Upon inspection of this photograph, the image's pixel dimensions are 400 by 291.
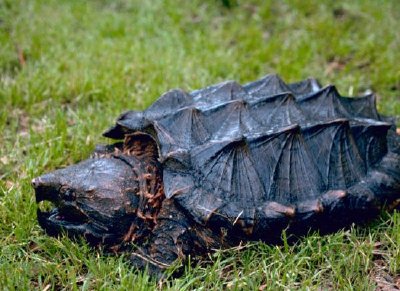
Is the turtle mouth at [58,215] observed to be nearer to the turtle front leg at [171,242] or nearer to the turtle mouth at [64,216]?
the turtle mouth at [64,216]

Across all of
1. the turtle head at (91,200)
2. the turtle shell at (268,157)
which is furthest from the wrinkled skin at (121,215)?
the turtle shell at (268,157)

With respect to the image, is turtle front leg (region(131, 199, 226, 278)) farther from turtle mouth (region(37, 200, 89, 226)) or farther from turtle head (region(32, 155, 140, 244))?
turtle mouth (region(37, 200, 89, 226))

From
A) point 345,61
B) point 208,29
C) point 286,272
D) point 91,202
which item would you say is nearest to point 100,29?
point 208,29

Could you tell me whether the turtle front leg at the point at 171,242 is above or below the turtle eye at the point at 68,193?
below

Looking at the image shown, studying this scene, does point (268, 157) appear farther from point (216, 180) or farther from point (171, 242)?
point (171, 242)

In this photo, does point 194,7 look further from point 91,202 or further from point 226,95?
point 91,202

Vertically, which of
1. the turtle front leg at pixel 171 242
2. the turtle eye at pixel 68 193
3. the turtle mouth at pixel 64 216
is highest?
the turtle eye at pixel 68 193

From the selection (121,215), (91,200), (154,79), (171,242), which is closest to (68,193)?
(91,200)

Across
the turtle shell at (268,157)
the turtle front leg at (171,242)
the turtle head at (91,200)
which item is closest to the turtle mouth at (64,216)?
the turtle head at (91,200)
